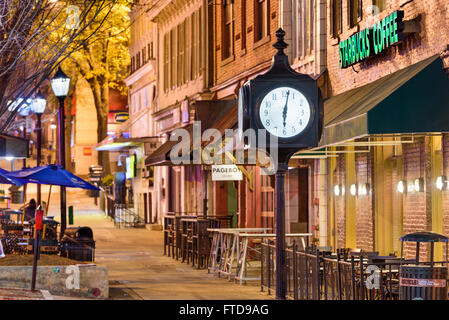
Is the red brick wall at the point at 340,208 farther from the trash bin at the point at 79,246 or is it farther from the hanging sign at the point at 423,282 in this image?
the hanging sign at the point at 423,282

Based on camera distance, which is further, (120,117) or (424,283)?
(120,117)

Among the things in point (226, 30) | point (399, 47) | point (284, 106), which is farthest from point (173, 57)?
point (284, 106)

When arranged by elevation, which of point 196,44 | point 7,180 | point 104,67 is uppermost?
point 104,67

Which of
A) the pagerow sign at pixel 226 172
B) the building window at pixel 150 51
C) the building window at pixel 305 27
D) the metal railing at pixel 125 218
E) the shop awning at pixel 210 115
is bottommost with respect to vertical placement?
the metal railing at pixel 125 218

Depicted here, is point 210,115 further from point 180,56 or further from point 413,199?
point 413,199

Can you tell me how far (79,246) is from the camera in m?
19.8

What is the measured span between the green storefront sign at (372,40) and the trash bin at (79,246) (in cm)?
627

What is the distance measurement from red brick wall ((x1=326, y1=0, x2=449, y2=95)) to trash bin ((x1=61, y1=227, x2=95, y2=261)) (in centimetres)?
595

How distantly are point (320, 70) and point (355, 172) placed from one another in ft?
8.33

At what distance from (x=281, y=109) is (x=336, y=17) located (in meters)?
9.86

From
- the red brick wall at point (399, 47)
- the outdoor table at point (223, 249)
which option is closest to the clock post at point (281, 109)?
the red brick wall at point (399, 47)

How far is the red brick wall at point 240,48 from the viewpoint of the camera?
82.3ft

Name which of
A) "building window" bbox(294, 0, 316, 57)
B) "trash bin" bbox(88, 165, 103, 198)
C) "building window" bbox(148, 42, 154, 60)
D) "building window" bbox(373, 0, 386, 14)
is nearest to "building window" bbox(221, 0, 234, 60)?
"building window" bbox(294, 0, 316, 57)

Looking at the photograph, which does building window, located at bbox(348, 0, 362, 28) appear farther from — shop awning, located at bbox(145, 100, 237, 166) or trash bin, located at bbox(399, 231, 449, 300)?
trash bin, located at bbox(399, 231, 449, 300)
